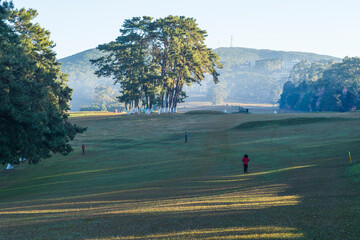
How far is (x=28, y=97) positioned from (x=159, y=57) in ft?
216

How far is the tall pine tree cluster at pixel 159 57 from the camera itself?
8825 cm

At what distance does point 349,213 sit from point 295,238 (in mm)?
3109

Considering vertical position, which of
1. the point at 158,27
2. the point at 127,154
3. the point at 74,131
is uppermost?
the point at 158,27

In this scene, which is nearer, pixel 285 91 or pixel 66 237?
pixel 66 237

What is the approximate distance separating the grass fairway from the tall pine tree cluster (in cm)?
3649

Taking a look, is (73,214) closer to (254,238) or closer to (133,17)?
(254,238)

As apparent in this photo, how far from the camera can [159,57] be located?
312 feet

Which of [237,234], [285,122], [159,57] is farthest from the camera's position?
[159,57]

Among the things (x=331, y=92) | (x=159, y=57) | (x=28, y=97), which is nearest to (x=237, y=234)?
(x=28, y=97)

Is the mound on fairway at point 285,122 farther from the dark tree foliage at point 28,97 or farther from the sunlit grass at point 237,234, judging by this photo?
the sunlit grass at point 237,234

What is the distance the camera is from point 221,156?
38.5 metres

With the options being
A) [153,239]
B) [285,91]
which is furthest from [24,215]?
[285,91]

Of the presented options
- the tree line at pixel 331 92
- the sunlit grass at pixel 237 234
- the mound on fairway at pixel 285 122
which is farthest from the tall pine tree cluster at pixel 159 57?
the sunlit grass at pixel 237 234

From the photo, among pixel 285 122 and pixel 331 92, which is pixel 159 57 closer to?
pixel 285 122
